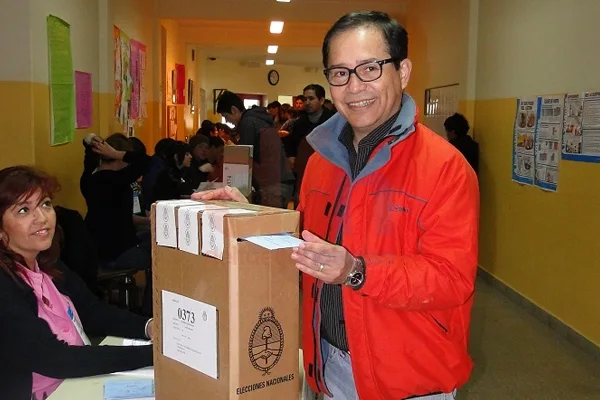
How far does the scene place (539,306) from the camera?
4.42 metres

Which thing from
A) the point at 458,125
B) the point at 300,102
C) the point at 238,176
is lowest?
the point at 238,176

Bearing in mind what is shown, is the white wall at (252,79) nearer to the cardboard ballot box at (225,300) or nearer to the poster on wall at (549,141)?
the poster on wall at (549,141)

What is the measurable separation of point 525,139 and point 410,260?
12.1ft

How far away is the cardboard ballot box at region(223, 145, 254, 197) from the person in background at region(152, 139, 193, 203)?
2.22 ft

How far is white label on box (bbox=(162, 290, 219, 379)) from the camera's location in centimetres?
117

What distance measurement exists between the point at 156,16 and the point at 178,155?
348 cm

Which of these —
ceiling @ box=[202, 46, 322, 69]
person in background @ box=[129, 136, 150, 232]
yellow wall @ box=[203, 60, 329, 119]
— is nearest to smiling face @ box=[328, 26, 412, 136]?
person in background @ box=[129, 136, 150, 232]

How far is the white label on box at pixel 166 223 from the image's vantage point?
1.23m

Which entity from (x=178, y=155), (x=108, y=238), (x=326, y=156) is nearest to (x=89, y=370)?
(x=326, y=156)

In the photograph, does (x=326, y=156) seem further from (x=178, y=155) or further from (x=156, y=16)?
(x=156, y=16)

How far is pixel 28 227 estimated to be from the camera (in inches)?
74.5

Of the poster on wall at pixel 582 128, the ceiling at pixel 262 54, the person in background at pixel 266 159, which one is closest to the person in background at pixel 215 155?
the person in background at pixel 266 159

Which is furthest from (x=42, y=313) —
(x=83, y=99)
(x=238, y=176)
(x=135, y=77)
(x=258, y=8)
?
(x=258, y=8)

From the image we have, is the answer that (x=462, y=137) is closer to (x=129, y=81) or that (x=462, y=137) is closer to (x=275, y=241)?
(x=129, y=81)
